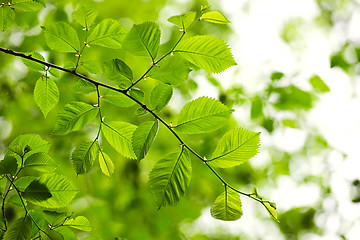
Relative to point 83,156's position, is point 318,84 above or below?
below

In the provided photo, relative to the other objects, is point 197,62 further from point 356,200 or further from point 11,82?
point 11,82

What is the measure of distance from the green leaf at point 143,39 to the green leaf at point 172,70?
1.3 inches

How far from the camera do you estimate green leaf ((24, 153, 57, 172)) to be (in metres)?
0.63

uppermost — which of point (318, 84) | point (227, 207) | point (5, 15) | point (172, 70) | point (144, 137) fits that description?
point (5, 15)

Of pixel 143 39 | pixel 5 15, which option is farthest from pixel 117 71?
pixel 5 15

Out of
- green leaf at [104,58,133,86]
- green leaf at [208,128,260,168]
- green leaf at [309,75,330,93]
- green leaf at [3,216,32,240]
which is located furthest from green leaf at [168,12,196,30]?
green leaf at [309,75,330,93]

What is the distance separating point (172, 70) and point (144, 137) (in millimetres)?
139

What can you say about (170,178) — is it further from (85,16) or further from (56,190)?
(85,16)

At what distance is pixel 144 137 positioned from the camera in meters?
0.60

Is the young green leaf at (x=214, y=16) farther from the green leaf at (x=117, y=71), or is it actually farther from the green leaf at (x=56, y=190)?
the green leaf at (x=56, y=190)

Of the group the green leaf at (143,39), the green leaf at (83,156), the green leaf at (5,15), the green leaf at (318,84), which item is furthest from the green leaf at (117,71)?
the green leaf at (318,84)

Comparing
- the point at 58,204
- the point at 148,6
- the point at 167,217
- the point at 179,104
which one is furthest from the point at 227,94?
the point at 58,204

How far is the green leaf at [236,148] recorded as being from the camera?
61 centimetres

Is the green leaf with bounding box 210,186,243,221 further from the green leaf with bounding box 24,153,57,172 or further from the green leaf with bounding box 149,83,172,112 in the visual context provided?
the green leaf with bounding box 24,153,57,172
